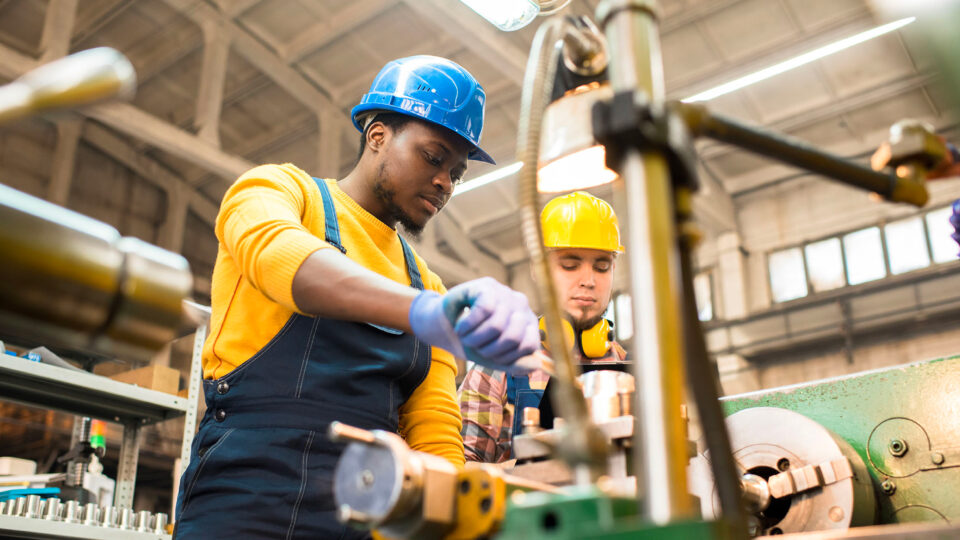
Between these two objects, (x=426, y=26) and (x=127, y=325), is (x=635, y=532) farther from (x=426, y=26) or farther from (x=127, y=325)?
(x=426, y=26)

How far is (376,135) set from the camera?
65.1 inches

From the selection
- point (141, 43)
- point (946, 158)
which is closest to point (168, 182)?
point (141, 43)

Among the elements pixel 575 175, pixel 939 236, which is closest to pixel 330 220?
pixel 575 175

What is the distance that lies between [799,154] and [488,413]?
145cm

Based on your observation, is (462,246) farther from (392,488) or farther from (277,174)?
(392,488)

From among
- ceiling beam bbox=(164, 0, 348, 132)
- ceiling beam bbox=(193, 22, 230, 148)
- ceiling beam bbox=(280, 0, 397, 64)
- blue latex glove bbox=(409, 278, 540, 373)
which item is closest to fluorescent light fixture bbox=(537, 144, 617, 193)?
blue latex glove bbox=(409, 278, 540, 373)

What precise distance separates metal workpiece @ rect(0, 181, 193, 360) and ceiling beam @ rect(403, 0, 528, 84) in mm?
4643

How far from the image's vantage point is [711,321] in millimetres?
7406

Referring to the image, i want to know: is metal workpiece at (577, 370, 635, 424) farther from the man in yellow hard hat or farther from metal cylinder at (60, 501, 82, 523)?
metal cylinder at (60, 501, 82, 523)

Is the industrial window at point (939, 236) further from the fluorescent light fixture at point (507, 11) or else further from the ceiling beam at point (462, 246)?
the fluorescent light fixture at point (507, 11)

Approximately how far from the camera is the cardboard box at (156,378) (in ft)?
9.30

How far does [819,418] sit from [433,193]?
83 centimetres

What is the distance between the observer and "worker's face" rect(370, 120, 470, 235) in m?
1.59

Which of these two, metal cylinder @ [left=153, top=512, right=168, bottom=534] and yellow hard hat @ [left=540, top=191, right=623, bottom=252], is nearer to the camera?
yellow hard hat @ [left=540, top=191, right=623, bottom=252]
